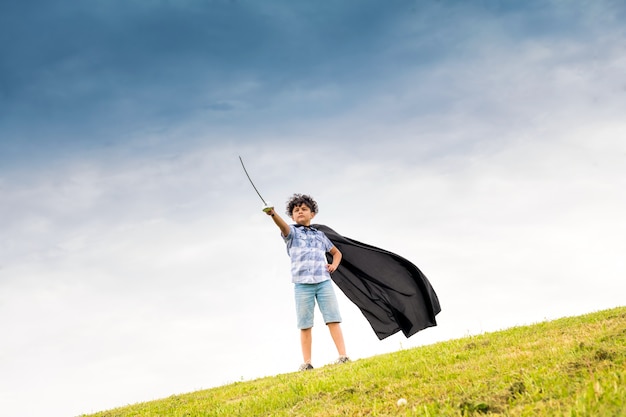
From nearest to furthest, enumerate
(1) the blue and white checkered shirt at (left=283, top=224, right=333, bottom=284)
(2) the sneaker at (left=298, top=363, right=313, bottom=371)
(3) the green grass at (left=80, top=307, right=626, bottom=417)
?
(3) the green grass at (left=80, top=307, right=626, bottom=417) → (2) the sneaker at (left=298, top=363, right=313, bottom=371) → (1) the blue and white checkered shirt at (left=283, top=224, right=333, bottom=284)

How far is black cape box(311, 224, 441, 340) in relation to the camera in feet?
41.3

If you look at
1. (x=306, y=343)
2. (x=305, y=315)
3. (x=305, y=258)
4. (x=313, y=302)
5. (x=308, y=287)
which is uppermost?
(x=305, y=258)

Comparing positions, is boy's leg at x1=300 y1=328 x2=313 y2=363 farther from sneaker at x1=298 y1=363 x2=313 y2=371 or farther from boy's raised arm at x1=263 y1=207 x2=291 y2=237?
boy's raised arm at x1=263 y1=207 x2=291 y2=237

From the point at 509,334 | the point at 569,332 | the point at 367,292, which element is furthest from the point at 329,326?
the point at 569,332

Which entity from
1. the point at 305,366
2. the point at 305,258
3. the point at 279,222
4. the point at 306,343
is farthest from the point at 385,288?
the point at 279,222

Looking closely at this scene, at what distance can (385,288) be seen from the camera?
41.8ft

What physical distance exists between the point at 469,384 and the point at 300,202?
6264mm

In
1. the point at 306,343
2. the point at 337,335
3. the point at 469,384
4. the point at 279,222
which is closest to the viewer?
the point at 469,384

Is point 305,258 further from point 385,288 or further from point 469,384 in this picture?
point 469,384

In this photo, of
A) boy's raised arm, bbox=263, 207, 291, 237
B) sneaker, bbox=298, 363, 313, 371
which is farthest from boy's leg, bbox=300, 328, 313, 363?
boy's raised arm, bbox=263, 207, 291, 237

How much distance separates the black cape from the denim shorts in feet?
5.43

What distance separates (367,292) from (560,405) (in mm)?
7944

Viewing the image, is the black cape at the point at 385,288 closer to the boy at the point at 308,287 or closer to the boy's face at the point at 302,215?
the boy's face at the point at 302,215

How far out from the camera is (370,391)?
22.1ft
